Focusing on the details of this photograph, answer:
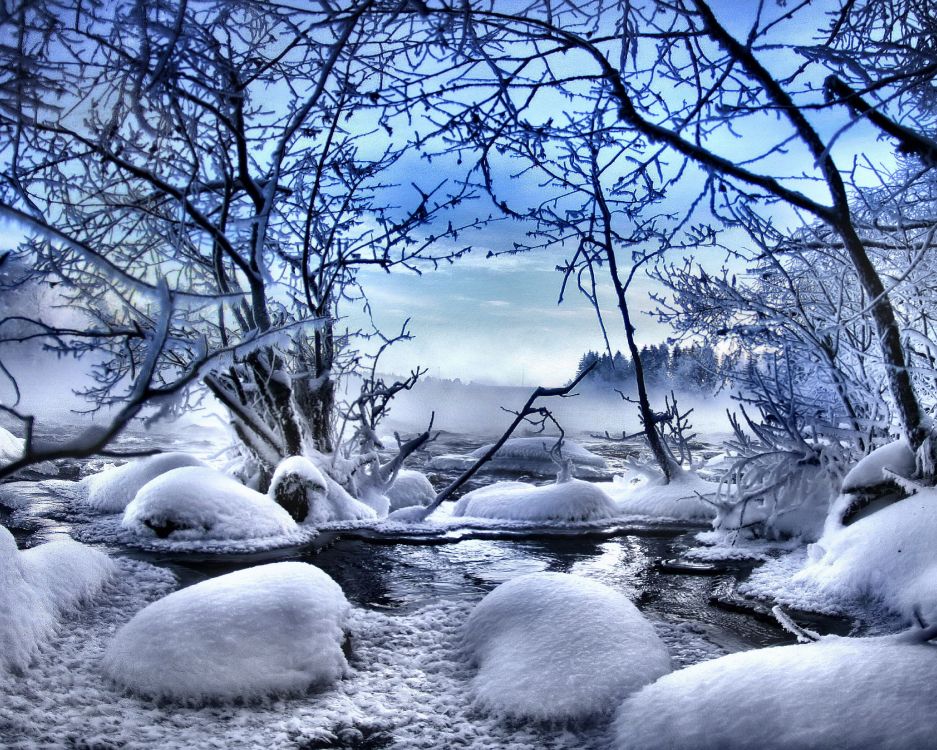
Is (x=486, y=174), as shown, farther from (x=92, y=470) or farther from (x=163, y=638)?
(x=92, y=470)

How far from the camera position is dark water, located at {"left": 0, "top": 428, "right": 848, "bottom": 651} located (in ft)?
18.1

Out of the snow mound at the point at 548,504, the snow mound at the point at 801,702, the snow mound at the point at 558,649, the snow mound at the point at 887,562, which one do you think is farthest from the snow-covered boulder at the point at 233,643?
the snow mound at the point at 548,504

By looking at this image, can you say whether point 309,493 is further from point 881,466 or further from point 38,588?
point 881,466

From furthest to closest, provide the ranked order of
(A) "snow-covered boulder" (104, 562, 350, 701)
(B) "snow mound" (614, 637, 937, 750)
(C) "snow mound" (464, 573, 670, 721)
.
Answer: (A) "snow-covered boulder" (104, 562, 350, 701) → (C) "snow mound" (464, 573, 670, 721) → (B) "snow mound" (614, 637, 937, 750)

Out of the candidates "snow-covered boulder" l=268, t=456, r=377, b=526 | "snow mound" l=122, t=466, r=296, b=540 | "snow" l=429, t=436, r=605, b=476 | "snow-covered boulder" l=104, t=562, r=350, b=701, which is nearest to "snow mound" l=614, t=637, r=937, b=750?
"snow-covered boulder" l=104, t=562, r=350, b=701

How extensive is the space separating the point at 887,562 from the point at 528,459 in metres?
14.2

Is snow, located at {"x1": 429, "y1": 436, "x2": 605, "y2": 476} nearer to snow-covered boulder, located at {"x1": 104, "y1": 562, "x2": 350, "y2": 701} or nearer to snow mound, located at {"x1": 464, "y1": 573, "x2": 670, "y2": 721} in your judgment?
snow mound, located at {"x1": 464, "y1": 573, "x2": 670, "y2": 721}

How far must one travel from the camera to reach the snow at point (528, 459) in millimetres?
18047

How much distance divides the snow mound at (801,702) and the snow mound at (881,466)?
139 inches

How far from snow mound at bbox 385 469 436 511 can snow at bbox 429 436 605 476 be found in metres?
5.38

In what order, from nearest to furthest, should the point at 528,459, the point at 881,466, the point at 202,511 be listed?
the point at 881,466 < the point at 202,511 < the point at 528,459

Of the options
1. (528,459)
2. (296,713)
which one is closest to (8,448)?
(528,459)

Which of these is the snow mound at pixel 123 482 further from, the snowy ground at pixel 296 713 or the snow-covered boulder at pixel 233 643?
the snow-covered boulder at pixel 233 643

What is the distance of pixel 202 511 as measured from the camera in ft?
25.6
